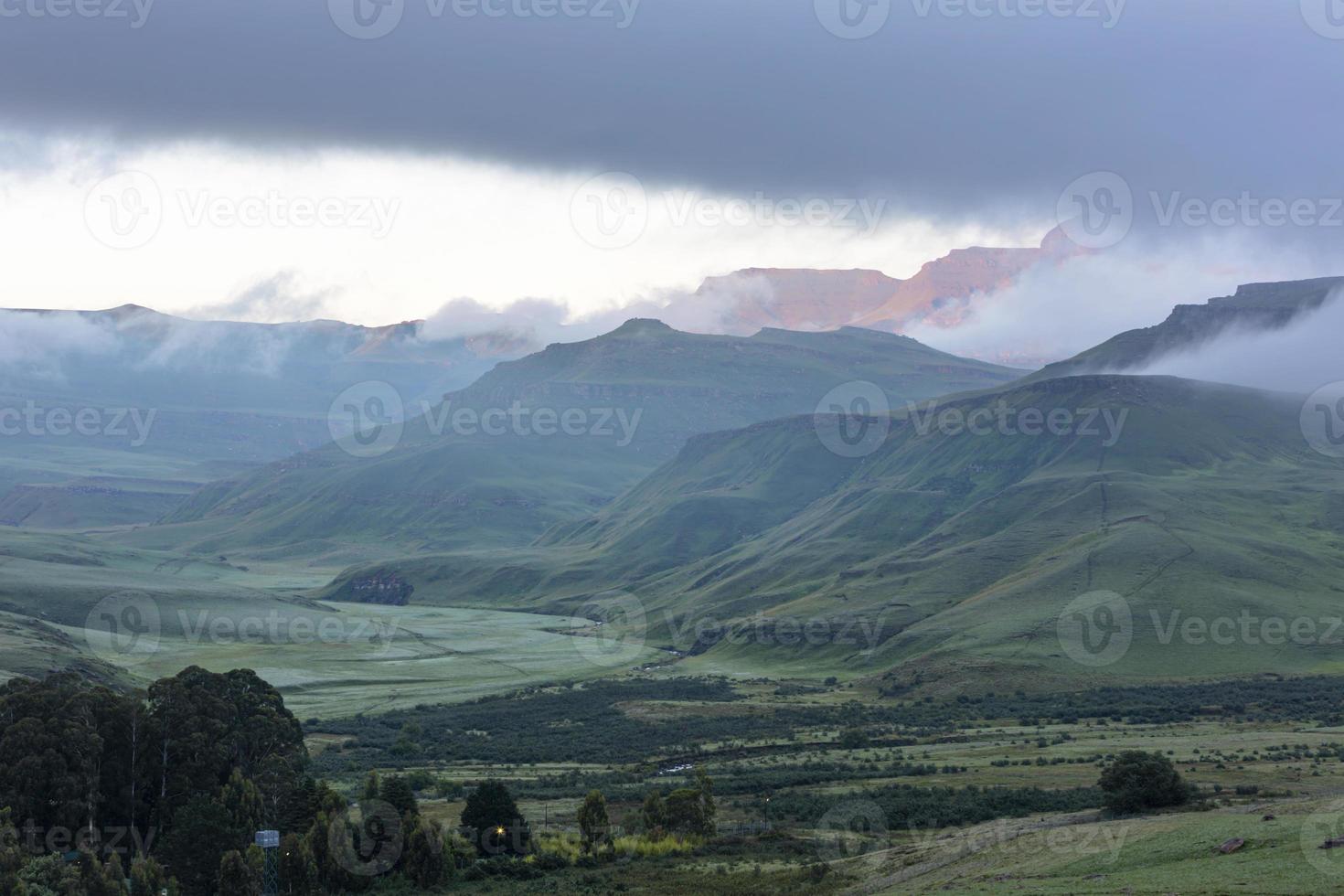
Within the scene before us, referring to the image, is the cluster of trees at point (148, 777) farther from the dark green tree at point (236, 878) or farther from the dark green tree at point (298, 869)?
the dark green tree at point (298, 869)

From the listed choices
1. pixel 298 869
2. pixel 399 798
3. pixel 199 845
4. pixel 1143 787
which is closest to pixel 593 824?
pixel 399 798

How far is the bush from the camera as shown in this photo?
2699 inches

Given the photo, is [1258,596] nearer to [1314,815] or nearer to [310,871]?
[1314,815]

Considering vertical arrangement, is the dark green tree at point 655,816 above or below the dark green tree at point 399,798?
below

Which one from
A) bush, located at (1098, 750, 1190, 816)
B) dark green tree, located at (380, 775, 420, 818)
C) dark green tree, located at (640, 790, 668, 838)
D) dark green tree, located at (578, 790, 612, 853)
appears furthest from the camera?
dark green tree, located at (640, 790, 668, 838)

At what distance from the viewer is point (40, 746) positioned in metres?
68.4

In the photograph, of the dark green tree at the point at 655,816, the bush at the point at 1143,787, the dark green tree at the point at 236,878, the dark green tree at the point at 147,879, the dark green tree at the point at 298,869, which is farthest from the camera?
the dark green tree at the point at 655,816

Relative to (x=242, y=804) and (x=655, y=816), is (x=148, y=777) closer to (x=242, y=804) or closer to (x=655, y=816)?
(x=242, y=804)

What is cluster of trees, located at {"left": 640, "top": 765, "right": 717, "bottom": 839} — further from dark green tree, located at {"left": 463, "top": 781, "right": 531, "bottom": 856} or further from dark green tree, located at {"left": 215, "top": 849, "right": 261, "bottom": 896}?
dark green tree, located at {"left": 215, "top": 849, "right": 261, "bottom": 896}

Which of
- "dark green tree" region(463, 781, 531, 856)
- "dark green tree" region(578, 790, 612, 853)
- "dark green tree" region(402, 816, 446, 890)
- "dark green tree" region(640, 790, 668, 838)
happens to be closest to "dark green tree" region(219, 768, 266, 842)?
"dark green tree" region(402, 816, 446, 890)

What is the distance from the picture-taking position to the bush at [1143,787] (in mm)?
68562

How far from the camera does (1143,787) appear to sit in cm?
6850

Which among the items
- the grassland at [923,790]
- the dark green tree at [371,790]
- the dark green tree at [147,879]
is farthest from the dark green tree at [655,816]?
the dark green tree at [147,879]

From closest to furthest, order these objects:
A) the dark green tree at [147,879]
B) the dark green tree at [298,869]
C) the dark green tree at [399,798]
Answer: the dark green tree at [147,879] → the dark green tree at [298,869] → the dark green tree at [399,798]
